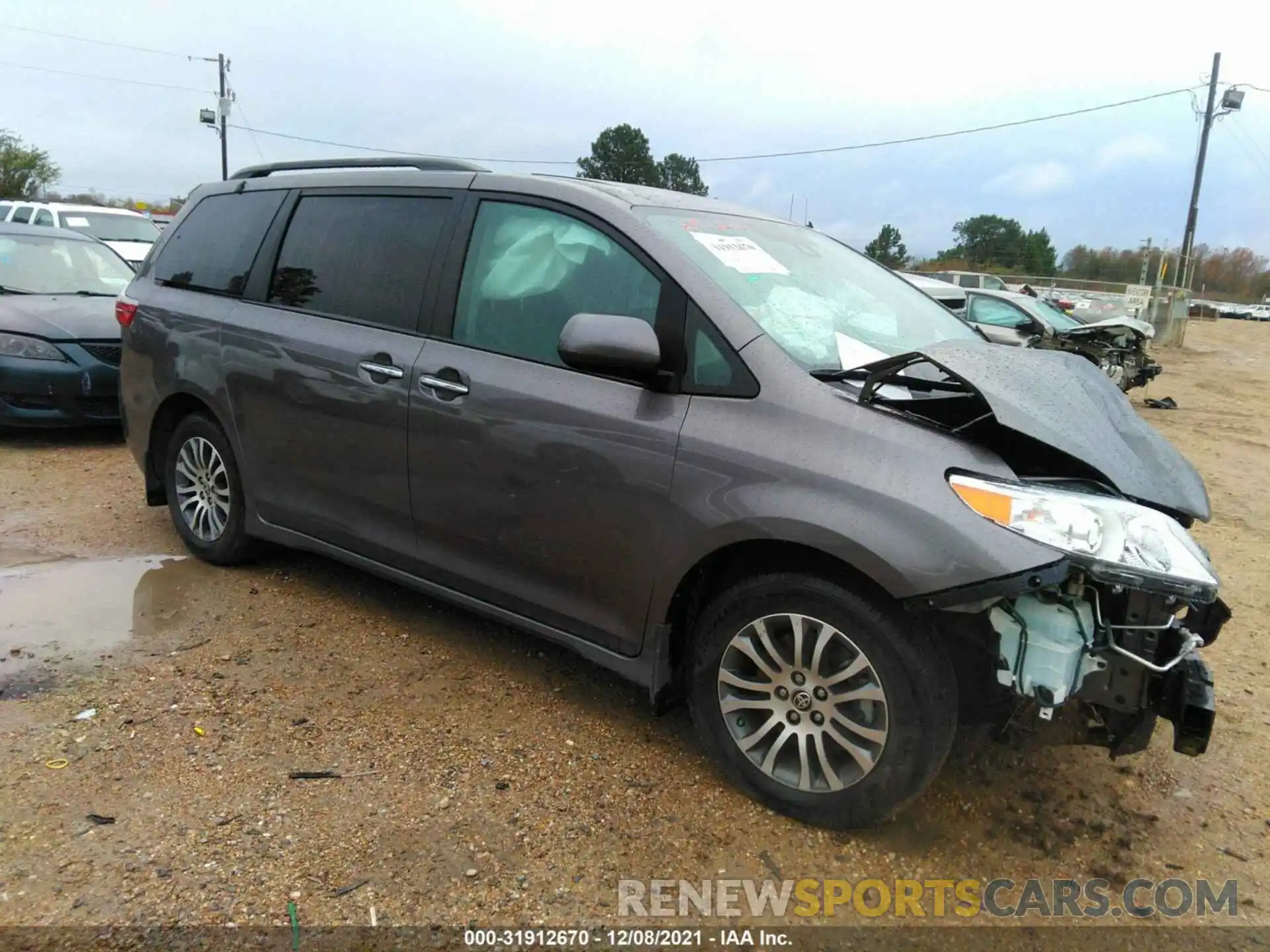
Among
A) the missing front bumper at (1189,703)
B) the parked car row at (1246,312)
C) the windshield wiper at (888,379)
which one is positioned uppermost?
the parked car row at (1246,312)

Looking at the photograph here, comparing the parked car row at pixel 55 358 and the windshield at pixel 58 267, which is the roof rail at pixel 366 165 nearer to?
the parked car row at pixel 55 358

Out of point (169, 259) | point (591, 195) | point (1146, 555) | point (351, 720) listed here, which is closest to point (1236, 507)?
point (1146, 555)

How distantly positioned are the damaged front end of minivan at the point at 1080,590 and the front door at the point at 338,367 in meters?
1.84

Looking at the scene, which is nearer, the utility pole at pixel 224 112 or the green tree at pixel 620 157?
the utility pole at pixel 224 112

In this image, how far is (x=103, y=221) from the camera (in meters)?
15.3

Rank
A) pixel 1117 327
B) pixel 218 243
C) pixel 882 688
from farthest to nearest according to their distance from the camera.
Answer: pixel 1117 327 < pixel 218 243 < pixel 882 688

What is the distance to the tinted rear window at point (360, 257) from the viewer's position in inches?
139

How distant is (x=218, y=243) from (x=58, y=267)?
459cm

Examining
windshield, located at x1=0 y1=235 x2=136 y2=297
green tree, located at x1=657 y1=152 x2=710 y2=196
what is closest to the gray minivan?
windshield, located at x1=0 y1=235 x2=136 y2=297

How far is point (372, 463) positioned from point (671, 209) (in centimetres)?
151

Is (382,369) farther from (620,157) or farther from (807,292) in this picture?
(620,157)

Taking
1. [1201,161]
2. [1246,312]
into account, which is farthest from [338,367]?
[1246,312]

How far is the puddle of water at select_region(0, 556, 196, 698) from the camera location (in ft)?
11.6

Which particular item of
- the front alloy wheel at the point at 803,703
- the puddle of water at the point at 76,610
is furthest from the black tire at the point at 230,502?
the front alloy wheel at the point at 803,703
